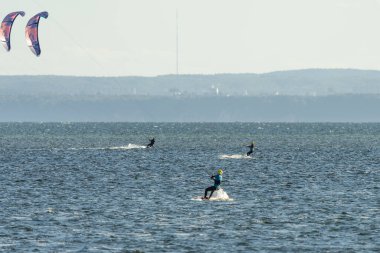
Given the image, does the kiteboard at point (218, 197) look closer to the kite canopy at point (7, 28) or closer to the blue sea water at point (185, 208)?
the blue sea water at point (185, 208)

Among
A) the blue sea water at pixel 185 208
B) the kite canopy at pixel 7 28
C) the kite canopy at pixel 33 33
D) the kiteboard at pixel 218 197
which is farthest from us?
the kite canopy at pixel 7 28

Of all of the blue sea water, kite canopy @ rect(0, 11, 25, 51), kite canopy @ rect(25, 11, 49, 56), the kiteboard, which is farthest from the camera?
kite canopy @ rect(0, 11, 25, 51)

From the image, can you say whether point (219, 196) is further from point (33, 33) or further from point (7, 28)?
point (7, 28)

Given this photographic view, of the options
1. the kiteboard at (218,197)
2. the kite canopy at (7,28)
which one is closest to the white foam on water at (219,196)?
the kiteboard at (218,197)

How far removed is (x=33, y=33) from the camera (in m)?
112

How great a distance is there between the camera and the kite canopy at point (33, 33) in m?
109

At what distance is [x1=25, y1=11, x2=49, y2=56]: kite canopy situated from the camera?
109 m

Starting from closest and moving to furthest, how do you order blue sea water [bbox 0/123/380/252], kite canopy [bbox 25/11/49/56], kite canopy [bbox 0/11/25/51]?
1. blue sea water [bbox 0/123/380/252]
2. kite canopy [bbox 25/11/49/56]
3. kite canopy [bbox 0/11/25/51]

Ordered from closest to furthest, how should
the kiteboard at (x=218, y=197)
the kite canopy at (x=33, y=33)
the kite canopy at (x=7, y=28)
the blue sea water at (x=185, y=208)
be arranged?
the blue sea water at (x=185, y=208)
the kiteboard at (x=218, y=197)
the kite canopy at (x=33, y=33)
the kite canopy at (x=7, y=28)

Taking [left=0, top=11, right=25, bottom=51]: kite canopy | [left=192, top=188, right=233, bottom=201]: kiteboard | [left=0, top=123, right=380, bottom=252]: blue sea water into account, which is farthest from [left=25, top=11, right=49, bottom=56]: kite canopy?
[left=192, top=188, right=233, bottom=201]: kiteboard

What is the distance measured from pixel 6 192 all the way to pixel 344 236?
27.8 metres

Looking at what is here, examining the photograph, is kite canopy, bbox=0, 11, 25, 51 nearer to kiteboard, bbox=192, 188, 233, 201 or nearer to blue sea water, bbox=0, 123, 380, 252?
blue sea water, bbox=0, 123, 380, 252

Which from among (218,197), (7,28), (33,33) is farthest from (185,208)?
(7,28)

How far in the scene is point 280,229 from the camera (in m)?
49.7
